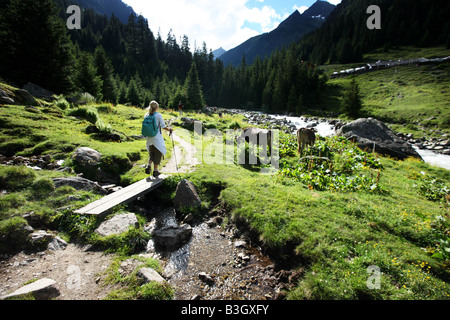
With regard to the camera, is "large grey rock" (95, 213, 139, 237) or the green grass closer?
the green grass

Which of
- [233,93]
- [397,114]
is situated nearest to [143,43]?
[233,93]

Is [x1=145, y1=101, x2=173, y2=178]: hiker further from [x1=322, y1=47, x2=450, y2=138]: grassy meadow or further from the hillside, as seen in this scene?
[x1=322, y1=47, x2=450, y2=138]: grassy meadow

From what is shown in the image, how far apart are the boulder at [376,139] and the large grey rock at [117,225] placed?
1692cm

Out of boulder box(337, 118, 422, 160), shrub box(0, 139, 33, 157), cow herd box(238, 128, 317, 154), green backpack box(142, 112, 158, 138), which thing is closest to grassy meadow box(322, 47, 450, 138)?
boulder box(337, 118, 422, 160)

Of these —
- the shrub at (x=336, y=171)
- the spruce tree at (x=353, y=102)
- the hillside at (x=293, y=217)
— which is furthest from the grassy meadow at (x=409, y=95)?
the hillside at (x=293, y=217)

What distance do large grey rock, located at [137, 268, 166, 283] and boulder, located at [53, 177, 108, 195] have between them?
4.30 metres

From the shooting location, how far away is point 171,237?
5516 mm

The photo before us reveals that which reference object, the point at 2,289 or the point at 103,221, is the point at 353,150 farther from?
the point at 2,289

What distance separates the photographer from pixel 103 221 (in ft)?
18.1

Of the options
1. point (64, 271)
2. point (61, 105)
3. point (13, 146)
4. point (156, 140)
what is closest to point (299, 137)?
point (156, 140)

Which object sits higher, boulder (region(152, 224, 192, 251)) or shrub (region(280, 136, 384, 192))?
shrub (region(280, 136, 384, 192))

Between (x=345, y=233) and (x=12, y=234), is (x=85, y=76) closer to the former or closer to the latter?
(x=12, y=234)

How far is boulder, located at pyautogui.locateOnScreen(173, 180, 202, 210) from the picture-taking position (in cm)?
712

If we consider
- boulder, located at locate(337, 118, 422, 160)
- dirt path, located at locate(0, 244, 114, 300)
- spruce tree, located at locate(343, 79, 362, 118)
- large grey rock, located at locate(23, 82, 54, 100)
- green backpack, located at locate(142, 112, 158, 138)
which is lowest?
dirt path, located at locate(0, 244, 114, 300)
